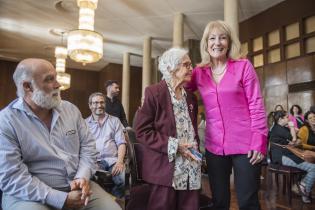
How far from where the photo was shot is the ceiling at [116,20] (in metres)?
7.38

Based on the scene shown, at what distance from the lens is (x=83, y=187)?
1.56 metres

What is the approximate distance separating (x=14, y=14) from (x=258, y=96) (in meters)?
8.53

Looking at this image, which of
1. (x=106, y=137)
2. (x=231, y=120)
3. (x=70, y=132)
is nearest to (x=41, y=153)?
(x=70, y=132)

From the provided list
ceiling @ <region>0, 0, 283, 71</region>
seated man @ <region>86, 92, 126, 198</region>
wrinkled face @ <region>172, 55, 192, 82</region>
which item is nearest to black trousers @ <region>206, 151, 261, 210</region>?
wrinkled face @ <region>172, 55, 192, 82</region>

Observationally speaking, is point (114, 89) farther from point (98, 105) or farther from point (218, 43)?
point (218, 43)

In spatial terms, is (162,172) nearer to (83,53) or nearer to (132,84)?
(83,53)

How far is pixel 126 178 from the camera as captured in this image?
2.01 metres

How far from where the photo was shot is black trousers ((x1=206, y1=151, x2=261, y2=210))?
1529 millimetres

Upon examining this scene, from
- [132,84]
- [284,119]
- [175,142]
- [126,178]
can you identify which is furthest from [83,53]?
[132,84]

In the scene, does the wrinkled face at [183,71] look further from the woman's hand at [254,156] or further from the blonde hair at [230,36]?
the woman's hand at [254,156]

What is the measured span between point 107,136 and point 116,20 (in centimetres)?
627

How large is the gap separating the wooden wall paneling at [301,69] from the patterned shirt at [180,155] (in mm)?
5196

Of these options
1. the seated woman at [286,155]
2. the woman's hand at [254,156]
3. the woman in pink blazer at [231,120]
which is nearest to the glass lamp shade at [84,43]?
the seated woman at [286,155]

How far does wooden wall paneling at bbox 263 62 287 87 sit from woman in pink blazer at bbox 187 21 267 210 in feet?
17.8
